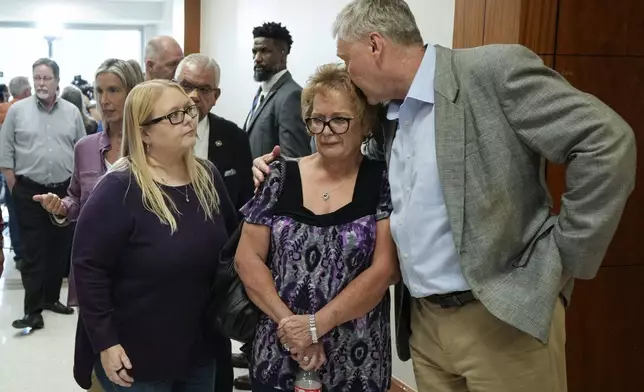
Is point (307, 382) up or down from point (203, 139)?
down

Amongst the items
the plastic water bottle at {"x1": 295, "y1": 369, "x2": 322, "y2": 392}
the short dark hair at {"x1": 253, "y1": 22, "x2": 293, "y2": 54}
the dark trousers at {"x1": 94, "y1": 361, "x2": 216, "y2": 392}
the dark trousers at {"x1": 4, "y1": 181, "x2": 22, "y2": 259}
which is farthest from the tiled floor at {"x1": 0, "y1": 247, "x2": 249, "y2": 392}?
the plastic water bottle at {"x1": 295, "y1": 369, "x2": 322, "y2": 392}

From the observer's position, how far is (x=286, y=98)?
3.25 meters

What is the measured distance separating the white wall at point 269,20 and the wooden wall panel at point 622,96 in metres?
0.59

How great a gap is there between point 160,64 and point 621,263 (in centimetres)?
216

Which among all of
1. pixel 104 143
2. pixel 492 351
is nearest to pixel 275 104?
pixel 104 143

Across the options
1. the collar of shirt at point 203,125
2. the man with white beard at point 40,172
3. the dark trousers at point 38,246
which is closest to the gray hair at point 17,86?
the man with white beard at point 40,172

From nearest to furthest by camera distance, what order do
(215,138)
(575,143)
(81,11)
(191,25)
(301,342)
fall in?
(575,143) → (301,342) → (215,138) → (191,25) → (81,11)

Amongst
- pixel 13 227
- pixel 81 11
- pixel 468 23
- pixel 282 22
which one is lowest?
pixel 13 227

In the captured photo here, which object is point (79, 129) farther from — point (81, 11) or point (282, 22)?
point (81, 11)

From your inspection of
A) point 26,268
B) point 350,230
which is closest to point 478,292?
point 350,230

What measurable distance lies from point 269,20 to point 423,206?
3.80 m

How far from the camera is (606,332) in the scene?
7.94ft

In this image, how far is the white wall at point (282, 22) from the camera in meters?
2.87

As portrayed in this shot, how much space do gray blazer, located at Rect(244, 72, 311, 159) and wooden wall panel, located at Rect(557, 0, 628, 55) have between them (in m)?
1.31
